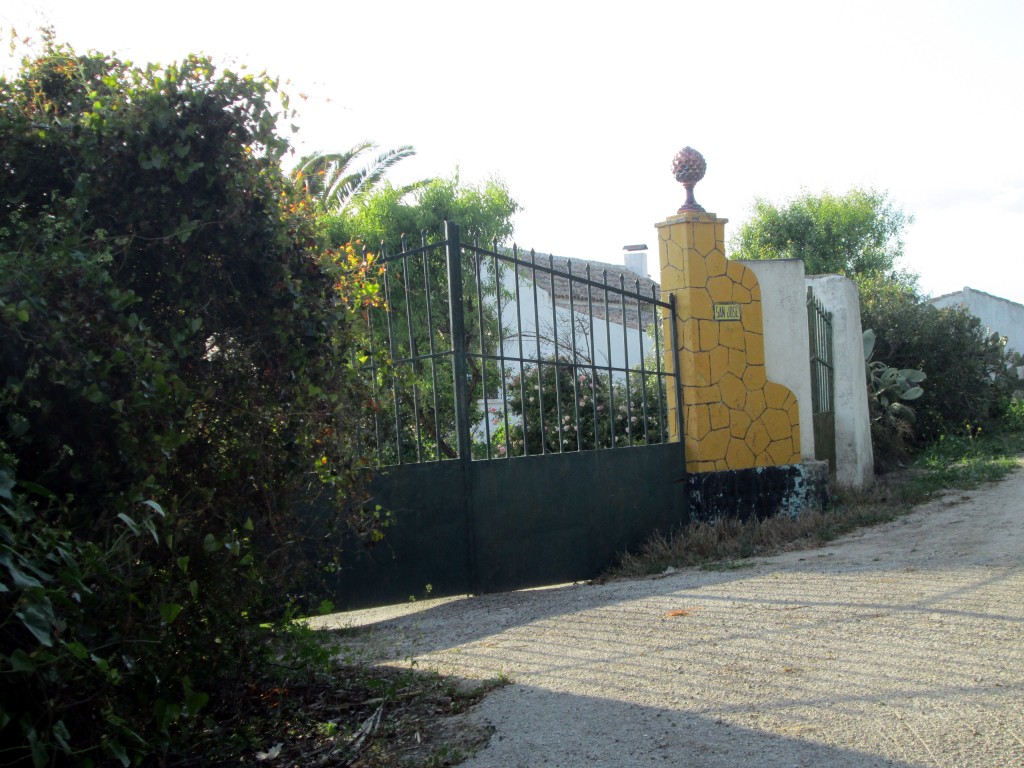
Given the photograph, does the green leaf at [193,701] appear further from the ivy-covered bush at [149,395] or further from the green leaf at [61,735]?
the green leaf at [61,735]

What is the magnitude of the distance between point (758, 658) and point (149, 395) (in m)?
2.79

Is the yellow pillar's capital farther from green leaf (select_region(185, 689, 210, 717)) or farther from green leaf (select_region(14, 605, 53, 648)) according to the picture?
green leaf (select_region(14, 605, 53, 648))

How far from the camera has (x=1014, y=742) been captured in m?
3.15

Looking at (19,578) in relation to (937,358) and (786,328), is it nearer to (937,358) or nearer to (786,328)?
(786,328)

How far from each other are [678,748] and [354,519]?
5.41 feet

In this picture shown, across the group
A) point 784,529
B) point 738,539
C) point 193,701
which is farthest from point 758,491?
point 193,701

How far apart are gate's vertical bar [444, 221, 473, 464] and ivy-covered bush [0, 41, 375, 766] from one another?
83.7 inches

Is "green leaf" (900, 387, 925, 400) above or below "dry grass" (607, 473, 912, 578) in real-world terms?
above

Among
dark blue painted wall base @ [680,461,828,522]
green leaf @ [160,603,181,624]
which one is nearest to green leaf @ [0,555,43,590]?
green leaf @ [160,603,181,624]

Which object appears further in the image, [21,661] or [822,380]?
[822,380]

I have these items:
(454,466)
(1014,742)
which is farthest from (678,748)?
(454,466)

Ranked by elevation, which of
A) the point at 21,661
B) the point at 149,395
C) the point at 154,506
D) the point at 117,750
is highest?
the point at 149,395

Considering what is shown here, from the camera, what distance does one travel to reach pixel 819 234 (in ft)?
105

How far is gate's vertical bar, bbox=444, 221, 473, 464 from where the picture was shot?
21.0 feet
